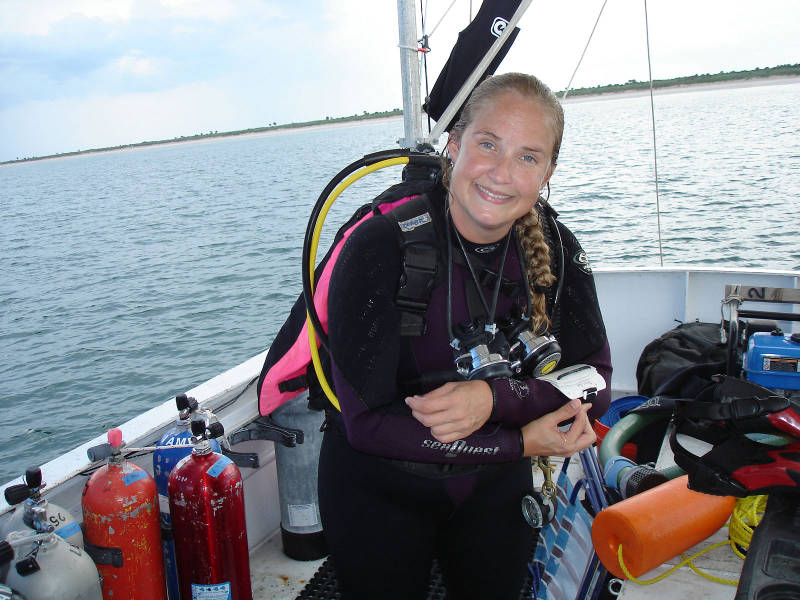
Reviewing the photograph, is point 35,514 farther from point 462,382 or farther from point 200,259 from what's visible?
point 200,259

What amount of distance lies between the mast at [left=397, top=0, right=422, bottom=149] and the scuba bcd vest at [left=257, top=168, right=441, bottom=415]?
4.51 ft

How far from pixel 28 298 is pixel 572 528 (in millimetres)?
11462

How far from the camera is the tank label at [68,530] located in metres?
1.51

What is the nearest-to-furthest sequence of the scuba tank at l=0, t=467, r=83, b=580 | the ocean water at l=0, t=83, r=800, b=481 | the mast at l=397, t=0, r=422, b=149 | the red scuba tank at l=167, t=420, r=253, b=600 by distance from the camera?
the scuba tank at l=0, t=467, r=83, b=580
the red scuba tank at l=167, t=420, r=253, b=600
the mast at l=397, t=0, r=422, b=149
the ocean water at l=0, t=83, r=800, b=481

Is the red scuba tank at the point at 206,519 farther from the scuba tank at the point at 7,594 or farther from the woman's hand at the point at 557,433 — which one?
the woman's hand at the point at 557,433

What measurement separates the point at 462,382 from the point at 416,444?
16 cm

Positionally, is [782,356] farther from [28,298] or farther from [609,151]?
[609,151]

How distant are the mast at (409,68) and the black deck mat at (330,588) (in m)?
1.85

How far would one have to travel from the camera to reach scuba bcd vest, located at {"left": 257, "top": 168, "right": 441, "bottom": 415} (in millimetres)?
1312

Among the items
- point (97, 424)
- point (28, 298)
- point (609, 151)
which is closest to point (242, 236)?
point (28, 298)

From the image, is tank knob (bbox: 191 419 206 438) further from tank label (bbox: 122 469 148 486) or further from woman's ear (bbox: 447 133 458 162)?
woman's ear (bbox: 447 133 458 162)

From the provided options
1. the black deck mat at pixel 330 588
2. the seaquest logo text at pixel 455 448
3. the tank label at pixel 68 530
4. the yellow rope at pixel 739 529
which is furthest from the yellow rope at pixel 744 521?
the tank label at pixel 68 530

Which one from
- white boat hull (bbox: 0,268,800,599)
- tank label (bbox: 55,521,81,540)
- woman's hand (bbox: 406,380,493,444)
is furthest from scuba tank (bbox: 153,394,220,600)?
woman's hand (bbox: 406,380,493,444)

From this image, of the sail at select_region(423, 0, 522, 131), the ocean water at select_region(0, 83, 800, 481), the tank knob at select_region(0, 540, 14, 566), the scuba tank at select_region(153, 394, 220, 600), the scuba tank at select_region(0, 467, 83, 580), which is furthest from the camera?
the ocean water at select_region(0, 83, 800, 481)
